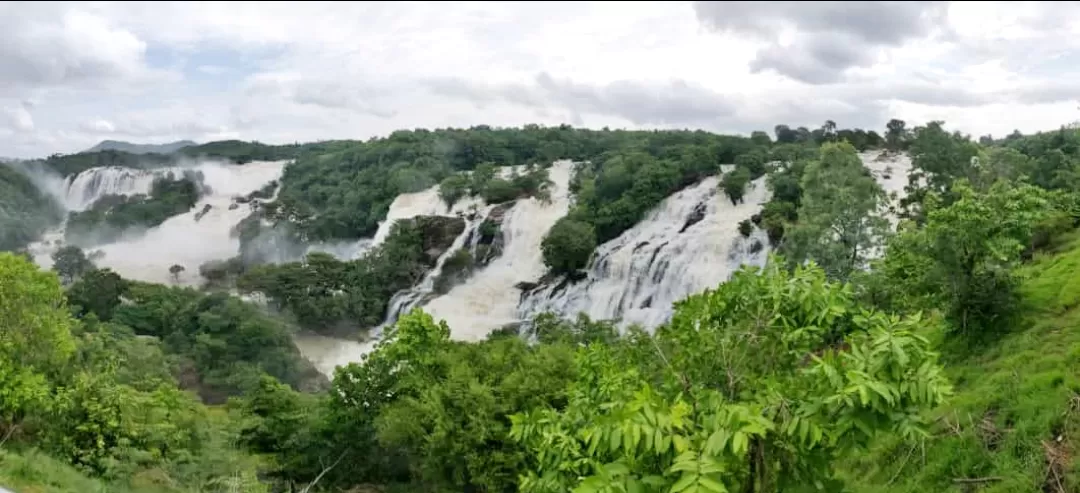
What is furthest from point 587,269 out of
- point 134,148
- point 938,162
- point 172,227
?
point 134,148

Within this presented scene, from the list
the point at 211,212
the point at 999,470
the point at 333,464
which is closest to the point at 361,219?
the point at 211,212

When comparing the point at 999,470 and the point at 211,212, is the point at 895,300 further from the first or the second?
the point at 211,212

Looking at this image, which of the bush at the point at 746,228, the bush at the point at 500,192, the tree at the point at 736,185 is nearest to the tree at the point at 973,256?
the bush at the point at 746,228

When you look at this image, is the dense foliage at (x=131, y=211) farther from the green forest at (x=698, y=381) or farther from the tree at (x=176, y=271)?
the green forest at (x=698, y=381)

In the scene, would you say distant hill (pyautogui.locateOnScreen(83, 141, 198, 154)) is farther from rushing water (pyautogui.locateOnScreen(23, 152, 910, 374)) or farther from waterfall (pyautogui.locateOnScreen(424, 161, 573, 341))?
waterfall (pyautogui.locateOnScreen(424, 161, 573, 341))

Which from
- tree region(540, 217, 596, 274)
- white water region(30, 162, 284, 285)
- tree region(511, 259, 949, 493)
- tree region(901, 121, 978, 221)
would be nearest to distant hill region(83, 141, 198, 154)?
white water region(30, 162, 284, 285)

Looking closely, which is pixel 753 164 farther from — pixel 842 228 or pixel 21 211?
pixel 21 211
